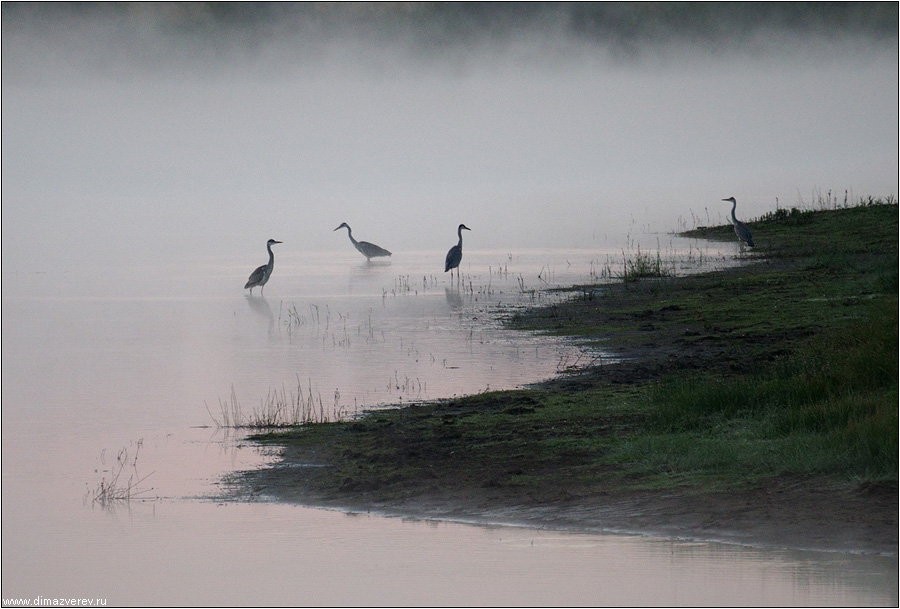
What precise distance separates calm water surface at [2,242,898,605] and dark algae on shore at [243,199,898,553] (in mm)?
389

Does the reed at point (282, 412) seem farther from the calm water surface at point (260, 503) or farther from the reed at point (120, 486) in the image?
the reed at point (120, 486)

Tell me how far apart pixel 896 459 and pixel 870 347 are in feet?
8.04

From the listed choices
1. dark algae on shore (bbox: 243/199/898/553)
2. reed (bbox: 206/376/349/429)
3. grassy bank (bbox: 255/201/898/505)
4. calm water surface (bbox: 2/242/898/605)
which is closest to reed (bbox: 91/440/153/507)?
calm water surface (bbox: 2/242/898/605)

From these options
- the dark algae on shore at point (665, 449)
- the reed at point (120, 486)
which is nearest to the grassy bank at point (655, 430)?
the dark algae on shore at point (665, 449)

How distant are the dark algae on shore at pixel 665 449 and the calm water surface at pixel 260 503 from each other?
389mm

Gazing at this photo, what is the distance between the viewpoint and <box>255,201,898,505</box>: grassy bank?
8500 millimetres

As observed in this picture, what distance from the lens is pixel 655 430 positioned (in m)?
9.85

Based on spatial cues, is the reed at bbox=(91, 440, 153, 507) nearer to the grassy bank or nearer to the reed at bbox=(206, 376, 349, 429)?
the grassy bank

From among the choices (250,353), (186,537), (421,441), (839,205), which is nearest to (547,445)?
(421,441)

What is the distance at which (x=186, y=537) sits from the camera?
7.95 m

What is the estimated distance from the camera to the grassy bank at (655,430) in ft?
27.9

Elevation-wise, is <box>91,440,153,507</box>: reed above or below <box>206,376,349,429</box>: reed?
below

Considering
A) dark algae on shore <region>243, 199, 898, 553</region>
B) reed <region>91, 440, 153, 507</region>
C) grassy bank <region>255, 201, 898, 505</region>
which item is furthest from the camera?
reed <region>91, 440, 153, 507</region>

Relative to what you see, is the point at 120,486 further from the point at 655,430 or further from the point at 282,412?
the point at 655,430
